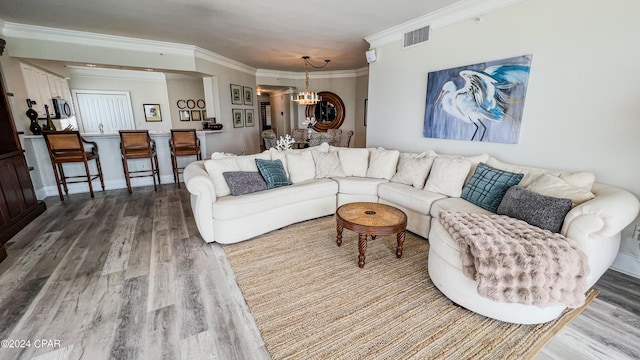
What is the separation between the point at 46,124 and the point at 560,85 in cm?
750

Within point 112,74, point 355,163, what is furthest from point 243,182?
point 112,74

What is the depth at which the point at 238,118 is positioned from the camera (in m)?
6.62

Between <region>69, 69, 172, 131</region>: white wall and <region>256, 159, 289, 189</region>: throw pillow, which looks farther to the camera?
<region>69, 69, 172, 131</region>: white wall

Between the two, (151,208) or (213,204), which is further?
(151,208)

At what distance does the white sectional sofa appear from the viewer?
1.71 m

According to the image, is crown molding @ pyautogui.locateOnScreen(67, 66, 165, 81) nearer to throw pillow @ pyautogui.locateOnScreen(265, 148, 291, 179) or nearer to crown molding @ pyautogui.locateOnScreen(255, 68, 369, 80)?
crown molding @ pyautogui.locateOnScreen(255, 68, 369, 80)

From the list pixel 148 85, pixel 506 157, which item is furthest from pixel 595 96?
pixel 148 85

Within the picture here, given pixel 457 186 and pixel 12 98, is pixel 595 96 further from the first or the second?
pixel 12 98

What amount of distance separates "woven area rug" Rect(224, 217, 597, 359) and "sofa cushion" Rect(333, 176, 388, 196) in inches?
37.6

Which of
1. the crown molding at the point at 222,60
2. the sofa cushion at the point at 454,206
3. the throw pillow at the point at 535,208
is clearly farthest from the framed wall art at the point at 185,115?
the throw pillow at the point at 535,208

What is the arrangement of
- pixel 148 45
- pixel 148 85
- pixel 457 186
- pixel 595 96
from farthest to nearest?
pixel 148 85 < pixel 148 45 < pixel 457 186 < pixel 595 96

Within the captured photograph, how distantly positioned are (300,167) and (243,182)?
2.87ft

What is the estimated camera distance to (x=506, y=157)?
2994 mm

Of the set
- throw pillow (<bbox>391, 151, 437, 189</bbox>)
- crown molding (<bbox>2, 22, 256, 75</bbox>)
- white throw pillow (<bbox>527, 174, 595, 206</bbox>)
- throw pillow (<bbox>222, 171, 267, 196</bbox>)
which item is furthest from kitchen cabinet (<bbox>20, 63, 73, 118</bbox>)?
white throw pillow (<bbox>527, 174, 595, 206</bbox>)
